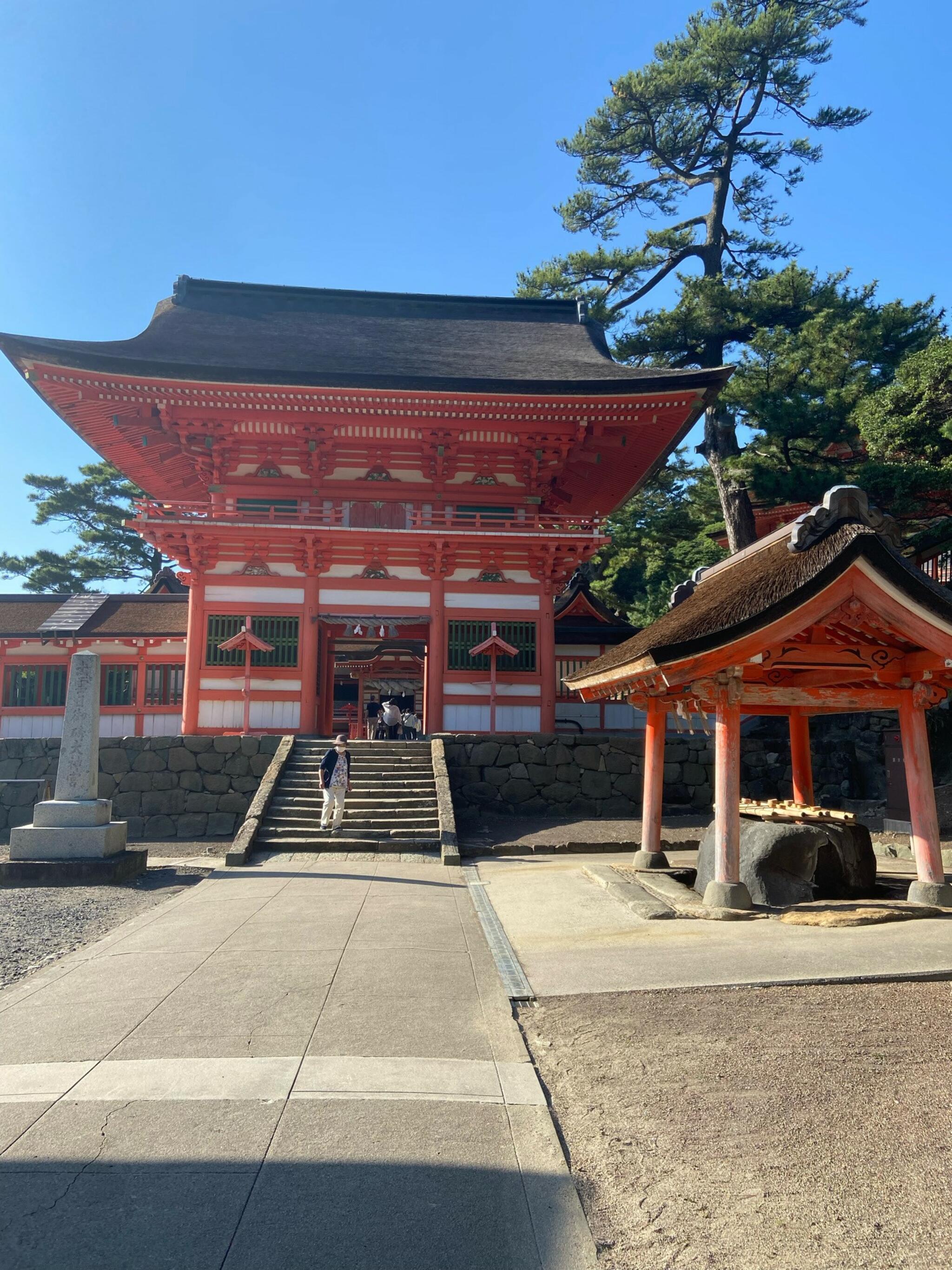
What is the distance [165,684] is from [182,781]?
4252 mm

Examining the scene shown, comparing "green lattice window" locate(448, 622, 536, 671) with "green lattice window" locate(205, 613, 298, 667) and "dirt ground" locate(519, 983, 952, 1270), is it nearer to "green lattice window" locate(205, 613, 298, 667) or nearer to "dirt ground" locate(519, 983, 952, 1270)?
"green lattice window" locate(205, 613, 298, 667)

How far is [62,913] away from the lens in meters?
7.93

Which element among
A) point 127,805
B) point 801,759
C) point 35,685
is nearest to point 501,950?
point 801,759

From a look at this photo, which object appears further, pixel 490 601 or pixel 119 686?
pixel 119 686

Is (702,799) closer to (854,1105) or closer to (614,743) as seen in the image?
(614,743)

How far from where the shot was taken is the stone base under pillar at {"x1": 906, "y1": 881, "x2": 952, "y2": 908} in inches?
291

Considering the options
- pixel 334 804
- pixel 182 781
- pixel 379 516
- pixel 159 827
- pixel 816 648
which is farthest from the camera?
pixel 379 516

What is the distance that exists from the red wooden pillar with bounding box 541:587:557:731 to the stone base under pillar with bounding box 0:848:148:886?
31.9ft

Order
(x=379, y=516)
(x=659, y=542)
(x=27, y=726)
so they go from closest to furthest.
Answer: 1. (x=379, y=516)
2. (x=27, y=726)
3. (x=659, y=542)

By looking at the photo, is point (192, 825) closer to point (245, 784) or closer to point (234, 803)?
point (234, 803)

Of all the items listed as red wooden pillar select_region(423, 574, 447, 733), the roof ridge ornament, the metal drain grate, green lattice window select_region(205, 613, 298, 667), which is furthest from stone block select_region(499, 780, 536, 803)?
the roof ridge ornament

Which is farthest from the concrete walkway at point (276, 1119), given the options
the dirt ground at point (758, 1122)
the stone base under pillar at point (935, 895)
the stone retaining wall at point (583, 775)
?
the stone retaining wall at point (583, 775)

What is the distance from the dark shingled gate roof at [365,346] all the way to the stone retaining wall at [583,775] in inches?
290

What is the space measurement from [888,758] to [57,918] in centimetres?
1312
